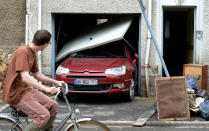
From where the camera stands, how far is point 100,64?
9.05m

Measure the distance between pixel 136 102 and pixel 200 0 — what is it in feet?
11.7

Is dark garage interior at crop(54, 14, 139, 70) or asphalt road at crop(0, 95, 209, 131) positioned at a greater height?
dark garage interior at crop(54, 14, 139, 70)

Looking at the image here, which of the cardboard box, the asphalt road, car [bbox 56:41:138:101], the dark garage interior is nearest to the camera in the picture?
the asphalt road

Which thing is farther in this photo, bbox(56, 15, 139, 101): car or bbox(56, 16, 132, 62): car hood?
bbox(56, 16, 132, 62): car hood

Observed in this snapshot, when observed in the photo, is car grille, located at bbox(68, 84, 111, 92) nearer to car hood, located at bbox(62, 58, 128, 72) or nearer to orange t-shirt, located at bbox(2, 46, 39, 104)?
car hood, located at bbox(62, 58, 128, 72)

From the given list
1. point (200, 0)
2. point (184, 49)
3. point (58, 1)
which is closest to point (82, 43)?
point (58, 1)

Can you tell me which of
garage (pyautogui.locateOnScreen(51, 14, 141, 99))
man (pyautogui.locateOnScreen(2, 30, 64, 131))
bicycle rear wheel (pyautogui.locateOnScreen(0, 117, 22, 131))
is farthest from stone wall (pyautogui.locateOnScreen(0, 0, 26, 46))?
man (pyautogui.locateOnScreen(2, 30, 64, 131))

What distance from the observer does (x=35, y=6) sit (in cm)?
1041

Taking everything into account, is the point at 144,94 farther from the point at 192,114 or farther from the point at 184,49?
the point at 184,49

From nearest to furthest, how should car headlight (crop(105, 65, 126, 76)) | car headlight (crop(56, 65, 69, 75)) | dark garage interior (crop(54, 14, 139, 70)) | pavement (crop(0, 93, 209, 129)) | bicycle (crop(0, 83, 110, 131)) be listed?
1. bicycle (crop(0, 83, 110, 131))
2. pavement (crop(0, 93, 209, 129))
3. car headlight (crop(105, 65, 126, 76))
4. car headlight (crop(56, 65, 69, 75))
5. dark garage interior (crop(54, 14, 139, 70))

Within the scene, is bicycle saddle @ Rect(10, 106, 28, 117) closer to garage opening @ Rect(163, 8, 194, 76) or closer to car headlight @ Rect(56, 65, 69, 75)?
car headlight @ Rect(56, 65, 69, 75)

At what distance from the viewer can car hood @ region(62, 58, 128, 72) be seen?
883 cm

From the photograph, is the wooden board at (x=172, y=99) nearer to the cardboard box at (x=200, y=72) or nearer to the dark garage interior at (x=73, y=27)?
the cardboard box at (x=200, y=72)

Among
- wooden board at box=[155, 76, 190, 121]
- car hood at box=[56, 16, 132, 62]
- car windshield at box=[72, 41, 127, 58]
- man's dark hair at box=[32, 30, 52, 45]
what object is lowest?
wooden board at box=[155, 76, 190, 121]
